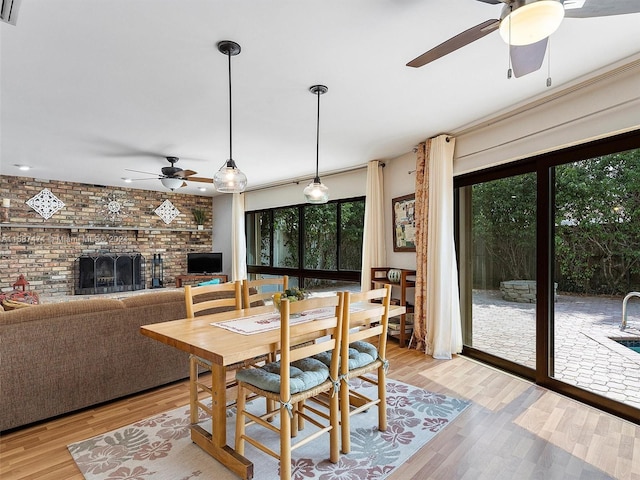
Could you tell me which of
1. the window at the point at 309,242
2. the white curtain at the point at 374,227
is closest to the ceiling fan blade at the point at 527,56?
the white curtain at the point at 374,227

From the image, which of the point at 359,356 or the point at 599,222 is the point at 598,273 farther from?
the point at 359,356

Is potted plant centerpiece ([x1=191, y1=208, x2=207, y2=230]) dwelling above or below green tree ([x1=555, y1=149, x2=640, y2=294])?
above

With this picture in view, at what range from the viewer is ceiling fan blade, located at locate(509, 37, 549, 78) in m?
1.62

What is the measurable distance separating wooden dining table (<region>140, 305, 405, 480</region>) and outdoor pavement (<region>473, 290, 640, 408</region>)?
2.26 m

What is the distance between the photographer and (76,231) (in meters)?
6.44

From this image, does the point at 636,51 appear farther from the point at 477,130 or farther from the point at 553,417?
the point at 553,417

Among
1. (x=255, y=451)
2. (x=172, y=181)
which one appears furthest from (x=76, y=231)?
(x=255, y=451)

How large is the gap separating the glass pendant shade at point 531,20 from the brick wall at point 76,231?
6.95 meters

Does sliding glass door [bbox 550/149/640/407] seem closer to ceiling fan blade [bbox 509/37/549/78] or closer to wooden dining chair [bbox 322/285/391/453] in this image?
ceiling fan blade [bbox 509/37/549/78]

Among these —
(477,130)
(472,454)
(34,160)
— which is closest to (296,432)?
(472,454)

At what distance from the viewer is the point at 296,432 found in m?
2.35

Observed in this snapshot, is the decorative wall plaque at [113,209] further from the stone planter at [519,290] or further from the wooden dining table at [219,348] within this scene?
the stone planter at [519,290]

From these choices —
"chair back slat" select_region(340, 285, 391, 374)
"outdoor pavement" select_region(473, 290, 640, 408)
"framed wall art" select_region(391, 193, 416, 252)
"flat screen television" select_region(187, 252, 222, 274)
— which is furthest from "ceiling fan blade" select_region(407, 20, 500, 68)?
"flat screen television" select_region(187, 252, 222, 274)

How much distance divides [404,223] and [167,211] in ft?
16.8
